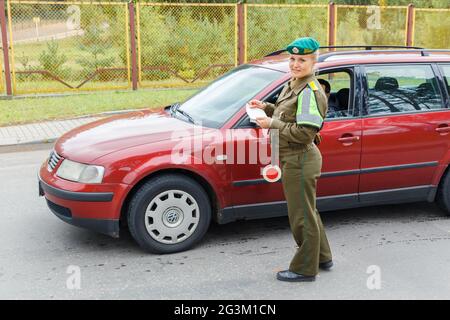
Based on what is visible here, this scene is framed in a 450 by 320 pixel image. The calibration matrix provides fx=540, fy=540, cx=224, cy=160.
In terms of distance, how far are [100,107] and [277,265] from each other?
24.8 feet

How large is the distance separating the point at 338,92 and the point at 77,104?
7520mm

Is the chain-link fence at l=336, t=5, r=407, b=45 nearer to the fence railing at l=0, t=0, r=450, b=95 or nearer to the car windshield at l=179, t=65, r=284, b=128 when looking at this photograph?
the fence railing at l=0, t=0, r=450, b=95

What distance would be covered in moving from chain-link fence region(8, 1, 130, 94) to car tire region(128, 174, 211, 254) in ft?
30.2

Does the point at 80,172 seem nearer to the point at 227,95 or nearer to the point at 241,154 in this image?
the point at 241,154

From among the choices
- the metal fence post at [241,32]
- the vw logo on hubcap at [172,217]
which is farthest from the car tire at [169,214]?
the metal fence post at [241,32]

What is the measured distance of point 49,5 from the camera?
12750mm

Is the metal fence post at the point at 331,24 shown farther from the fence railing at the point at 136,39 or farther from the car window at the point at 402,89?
the car window at the point at 402,89

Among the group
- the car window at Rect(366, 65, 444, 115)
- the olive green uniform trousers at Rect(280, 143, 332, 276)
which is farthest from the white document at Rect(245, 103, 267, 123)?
the car window at Rect(366, 65, 444, 115)

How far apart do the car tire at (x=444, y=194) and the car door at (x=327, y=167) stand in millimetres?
925

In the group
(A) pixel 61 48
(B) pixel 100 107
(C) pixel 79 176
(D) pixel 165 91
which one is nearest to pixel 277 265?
(C) pixel 79 176

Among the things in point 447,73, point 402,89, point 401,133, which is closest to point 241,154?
point 401,133

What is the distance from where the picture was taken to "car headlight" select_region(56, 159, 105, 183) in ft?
13.3

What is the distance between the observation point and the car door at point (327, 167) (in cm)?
431

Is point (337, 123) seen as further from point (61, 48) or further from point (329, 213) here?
point (61, 48)
